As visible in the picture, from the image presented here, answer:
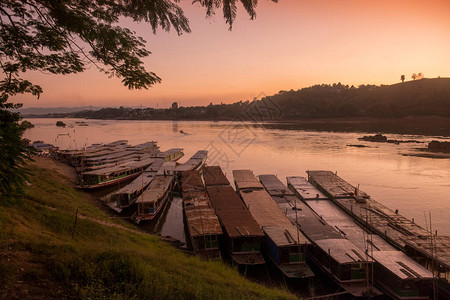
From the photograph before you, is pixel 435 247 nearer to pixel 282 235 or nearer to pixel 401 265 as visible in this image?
pixel 401 265

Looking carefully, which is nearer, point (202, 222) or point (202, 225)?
point (202, 225)

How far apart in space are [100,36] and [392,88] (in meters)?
218

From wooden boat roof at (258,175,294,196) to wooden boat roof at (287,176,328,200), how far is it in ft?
3.97

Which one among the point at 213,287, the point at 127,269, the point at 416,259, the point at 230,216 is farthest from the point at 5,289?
the point at 416,259

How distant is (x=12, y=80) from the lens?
29.1ft

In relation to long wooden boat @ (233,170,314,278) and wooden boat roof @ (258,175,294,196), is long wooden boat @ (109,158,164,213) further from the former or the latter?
wooden boat roof @ (258,175,294,196)

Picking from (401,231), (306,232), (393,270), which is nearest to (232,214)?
(306,232)

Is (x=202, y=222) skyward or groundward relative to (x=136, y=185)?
groundward

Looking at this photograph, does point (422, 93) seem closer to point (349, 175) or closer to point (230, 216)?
point (349, 175)

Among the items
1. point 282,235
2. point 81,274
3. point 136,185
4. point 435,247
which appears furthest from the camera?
point 136,185

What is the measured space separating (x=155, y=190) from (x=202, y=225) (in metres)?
11.7

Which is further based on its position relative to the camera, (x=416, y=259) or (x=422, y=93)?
(x=422, y=93)

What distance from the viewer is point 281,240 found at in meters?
16.9

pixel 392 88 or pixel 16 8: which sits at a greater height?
pixel 392 88
